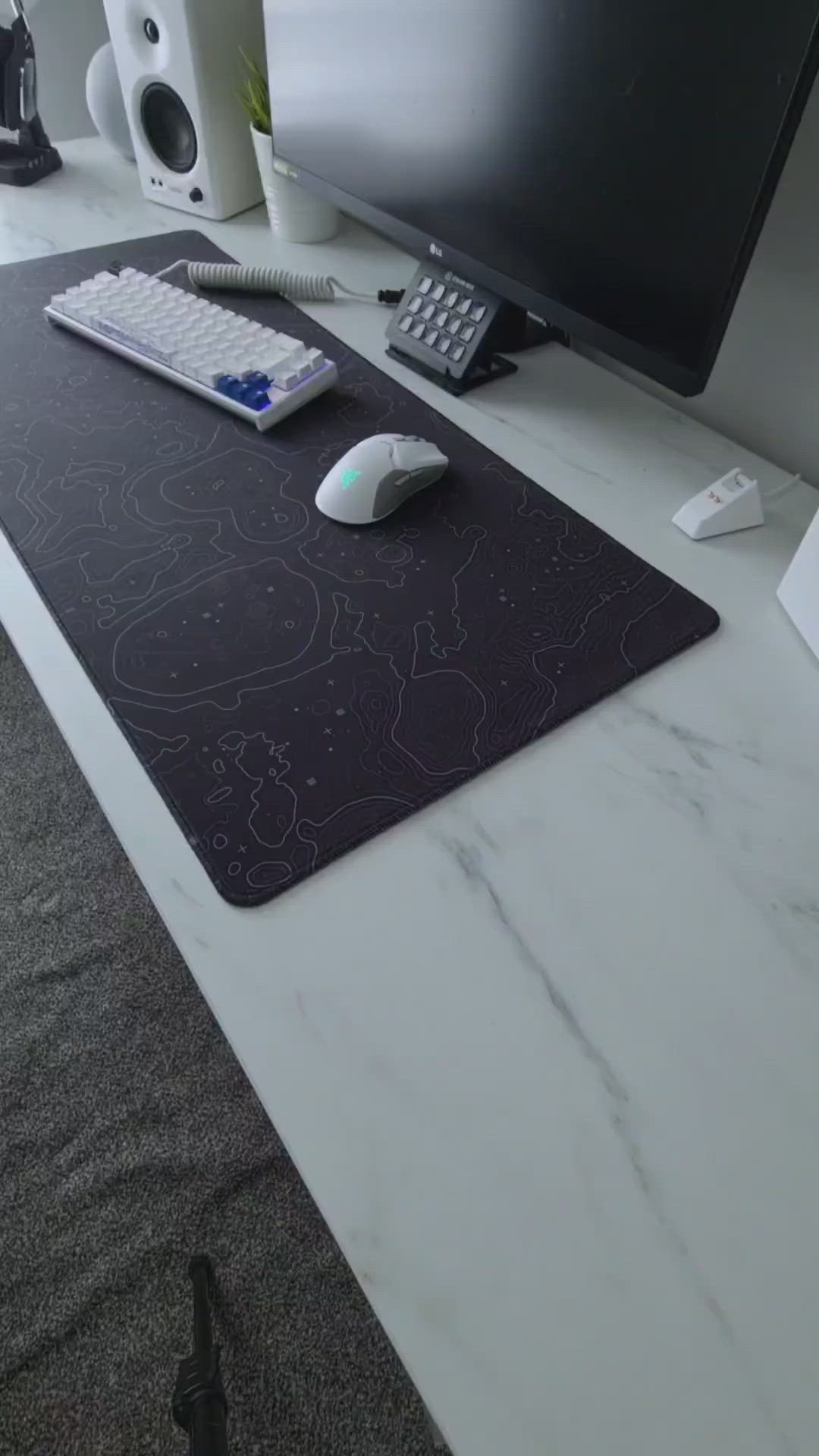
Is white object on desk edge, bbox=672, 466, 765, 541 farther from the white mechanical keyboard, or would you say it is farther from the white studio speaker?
the white studio speaker

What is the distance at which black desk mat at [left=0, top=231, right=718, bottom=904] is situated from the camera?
524 mm

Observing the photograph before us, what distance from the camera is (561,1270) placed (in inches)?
14.4

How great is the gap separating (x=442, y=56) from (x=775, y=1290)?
0.92m

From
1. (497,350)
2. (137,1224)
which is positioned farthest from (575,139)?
(137,1224)

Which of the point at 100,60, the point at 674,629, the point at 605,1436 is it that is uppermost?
the point at 100,60

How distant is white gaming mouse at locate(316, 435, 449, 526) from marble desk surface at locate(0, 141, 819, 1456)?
241mm

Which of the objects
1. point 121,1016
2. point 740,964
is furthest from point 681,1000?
point 121,1016

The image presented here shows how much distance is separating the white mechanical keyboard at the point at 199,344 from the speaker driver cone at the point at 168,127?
1.05ft

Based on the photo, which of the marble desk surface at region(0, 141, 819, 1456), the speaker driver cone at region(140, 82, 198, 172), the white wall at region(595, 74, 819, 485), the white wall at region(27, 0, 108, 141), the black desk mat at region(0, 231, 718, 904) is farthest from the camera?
the white wall at region(27, 0, 108, 141)

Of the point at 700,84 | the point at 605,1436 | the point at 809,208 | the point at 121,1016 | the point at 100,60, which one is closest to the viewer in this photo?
the point at 605,1436

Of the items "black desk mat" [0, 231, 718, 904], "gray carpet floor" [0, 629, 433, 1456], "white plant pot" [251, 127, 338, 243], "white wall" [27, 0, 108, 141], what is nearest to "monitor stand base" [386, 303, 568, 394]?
"black desk mat" [0, 231, 718, 904]

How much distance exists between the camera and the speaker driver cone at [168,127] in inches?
43.1

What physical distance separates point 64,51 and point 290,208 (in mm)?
905

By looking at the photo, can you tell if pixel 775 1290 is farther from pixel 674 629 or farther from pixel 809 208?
pixel 809 208
